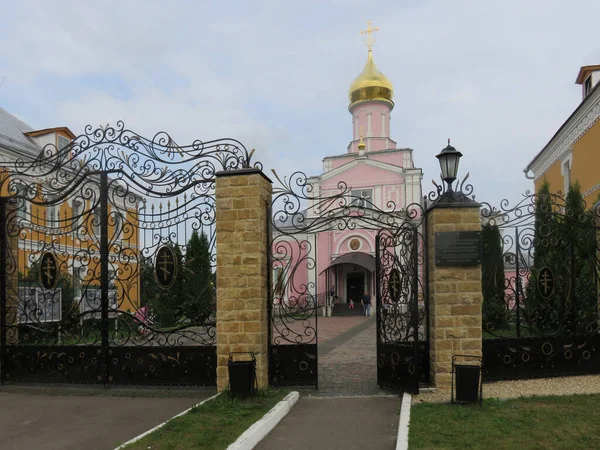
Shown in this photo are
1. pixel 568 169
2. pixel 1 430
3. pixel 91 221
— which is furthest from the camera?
pixel 568 169

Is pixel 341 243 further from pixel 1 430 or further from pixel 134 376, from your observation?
pixel 1 430

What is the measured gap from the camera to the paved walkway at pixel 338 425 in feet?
16.2

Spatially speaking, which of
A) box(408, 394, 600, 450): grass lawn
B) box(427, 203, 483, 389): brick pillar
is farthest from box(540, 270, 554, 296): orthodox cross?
Result: box(408, 394, 600, 450): grass lawn

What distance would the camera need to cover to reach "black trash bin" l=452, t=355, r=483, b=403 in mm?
6004

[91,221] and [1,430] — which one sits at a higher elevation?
[91,221]

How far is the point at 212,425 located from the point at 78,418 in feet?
6.34

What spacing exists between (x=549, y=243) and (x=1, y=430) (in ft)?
27.9

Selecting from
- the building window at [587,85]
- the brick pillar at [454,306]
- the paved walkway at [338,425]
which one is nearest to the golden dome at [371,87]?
the building window at [587,85]

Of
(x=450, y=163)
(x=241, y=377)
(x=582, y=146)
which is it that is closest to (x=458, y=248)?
(x=450, y=163)

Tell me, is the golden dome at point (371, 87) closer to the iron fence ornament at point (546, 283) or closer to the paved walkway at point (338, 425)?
the iron fence ornament at point (546, 283)

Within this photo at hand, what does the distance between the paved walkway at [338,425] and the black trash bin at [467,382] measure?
2.69 feet

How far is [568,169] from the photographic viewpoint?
17859 millimetres

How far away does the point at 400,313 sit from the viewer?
735 centimetres

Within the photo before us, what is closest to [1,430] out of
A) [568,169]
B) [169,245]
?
[169,245]
